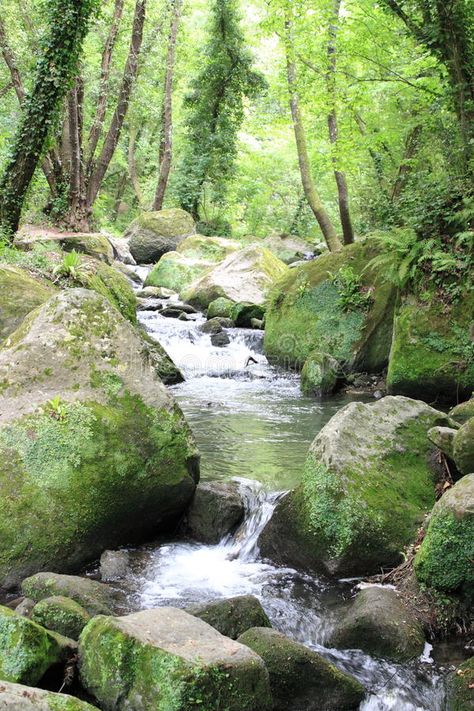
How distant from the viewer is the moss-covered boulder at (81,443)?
4.88 m

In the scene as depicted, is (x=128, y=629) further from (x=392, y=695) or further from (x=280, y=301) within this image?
(x=280, y=301)

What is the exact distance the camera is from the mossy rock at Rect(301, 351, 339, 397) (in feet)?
37.5

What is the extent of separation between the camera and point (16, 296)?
28.2 ft

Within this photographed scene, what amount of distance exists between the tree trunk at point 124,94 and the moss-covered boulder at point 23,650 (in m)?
20.5

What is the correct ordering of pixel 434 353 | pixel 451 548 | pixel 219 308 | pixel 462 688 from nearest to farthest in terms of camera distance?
pixel 462 688 < pixel 451 548 < pixel 434 353 < pixel 219 308

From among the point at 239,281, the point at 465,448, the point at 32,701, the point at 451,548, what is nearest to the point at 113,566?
the point at 32,701

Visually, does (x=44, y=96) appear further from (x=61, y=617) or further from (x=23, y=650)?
(x=23, y=650)

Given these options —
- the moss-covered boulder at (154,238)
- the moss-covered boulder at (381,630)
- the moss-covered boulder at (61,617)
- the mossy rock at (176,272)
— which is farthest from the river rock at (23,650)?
the moss-covered boulder at (154,238)

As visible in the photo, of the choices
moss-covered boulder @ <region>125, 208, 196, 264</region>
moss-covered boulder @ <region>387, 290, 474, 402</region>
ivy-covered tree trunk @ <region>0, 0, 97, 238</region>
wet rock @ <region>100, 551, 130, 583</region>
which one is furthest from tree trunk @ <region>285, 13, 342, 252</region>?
wet rock @ <region>100, 551, 130, 583</region>

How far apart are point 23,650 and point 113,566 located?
1836 mm

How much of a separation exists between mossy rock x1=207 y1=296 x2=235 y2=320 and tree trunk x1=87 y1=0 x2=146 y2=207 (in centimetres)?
855

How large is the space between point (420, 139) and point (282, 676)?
16.1m

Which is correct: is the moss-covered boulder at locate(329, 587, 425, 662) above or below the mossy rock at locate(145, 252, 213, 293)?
below

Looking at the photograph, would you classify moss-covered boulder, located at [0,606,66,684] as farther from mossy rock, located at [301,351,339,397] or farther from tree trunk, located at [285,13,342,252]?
tree trunk, located at [285,13,342,252]
